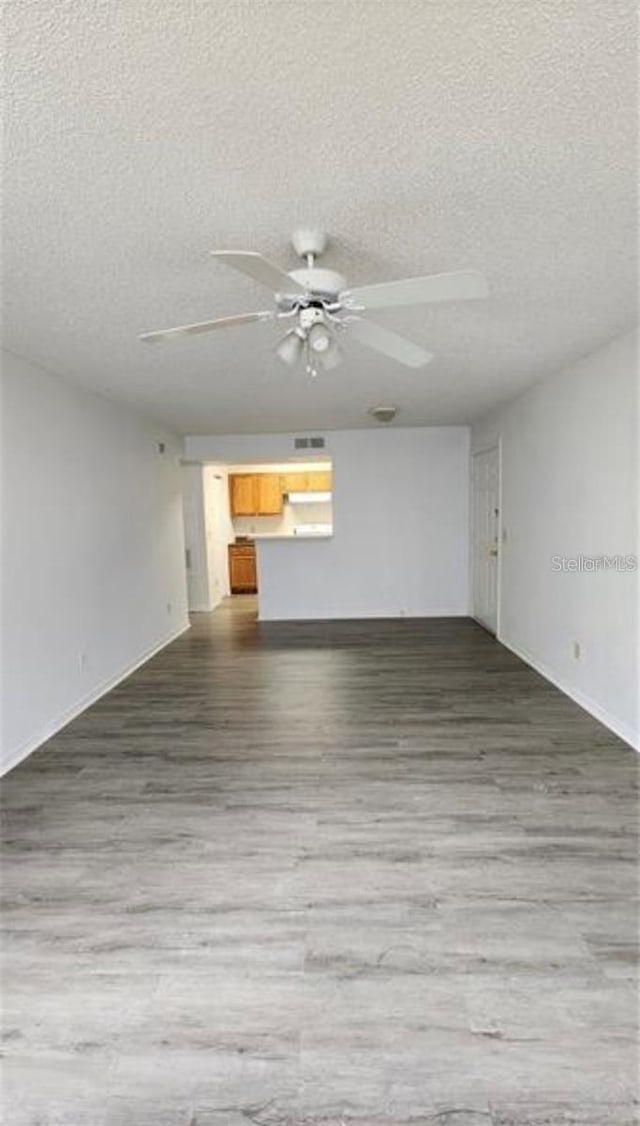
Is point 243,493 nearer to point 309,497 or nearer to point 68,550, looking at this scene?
point 309,497

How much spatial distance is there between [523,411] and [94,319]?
3.48 metres

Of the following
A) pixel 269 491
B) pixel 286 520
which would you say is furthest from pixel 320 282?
pixel 286 520

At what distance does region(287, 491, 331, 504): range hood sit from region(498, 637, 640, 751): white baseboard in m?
4.83

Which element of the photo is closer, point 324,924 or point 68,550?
point 324,924

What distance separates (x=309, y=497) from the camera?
931 centimetres

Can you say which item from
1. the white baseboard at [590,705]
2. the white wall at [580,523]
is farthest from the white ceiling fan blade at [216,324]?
the white baseboard at [590,705]

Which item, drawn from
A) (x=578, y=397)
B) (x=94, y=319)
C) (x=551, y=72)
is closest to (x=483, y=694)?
(x=578, y=397)

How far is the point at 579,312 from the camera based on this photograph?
9.16ft

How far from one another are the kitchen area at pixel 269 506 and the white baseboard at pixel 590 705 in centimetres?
485

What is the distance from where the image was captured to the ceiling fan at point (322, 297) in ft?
5.48

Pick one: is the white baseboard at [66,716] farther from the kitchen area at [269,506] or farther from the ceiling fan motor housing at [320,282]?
the kitchen area at [269,506]

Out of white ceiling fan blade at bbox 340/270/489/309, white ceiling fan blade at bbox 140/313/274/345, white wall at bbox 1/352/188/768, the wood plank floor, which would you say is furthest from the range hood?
white ceiling fan blade at bbox 340/270/489/309

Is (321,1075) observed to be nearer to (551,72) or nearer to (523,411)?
(551,72)

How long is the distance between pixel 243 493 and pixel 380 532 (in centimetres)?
306
